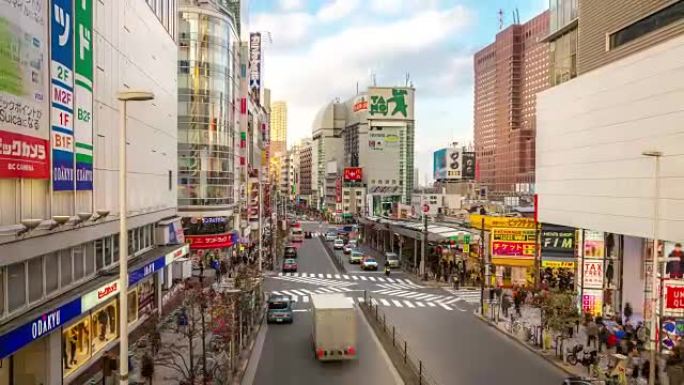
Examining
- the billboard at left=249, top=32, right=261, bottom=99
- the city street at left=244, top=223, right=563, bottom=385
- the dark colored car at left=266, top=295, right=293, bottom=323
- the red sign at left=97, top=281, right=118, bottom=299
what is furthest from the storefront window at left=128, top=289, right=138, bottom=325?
the billboard at left=249, top=32, right=261, bottom=99

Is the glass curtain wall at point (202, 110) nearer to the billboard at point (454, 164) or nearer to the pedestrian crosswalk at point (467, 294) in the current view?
the pedestrian crosswalk at point (467, 294)

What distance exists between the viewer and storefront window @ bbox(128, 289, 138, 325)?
28031 millimetres

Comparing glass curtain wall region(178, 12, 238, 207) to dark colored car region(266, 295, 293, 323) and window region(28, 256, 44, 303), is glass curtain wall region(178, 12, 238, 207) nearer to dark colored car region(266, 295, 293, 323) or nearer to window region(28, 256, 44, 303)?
dark colored car region(266, 295, 293, 323)

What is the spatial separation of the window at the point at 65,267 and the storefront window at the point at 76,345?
5.67 feet

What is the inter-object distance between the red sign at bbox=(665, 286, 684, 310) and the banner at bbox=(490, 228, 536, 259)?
17.8 m

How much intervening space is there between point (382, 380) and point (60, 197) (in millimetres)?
12972

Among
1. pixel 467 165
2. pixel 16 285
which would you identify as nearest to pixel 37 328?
pixel 16 285

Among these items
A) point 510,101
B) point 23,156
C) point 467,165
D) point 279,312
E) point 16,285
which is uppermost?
point 510,101

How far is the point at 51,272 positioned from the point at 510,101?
169868 mm

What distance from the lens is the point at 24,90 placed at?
15062 mm

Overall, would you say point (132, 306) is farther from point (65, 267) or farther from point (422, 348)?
point (422, 348)

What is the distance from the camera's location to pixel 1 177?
45.8 ft

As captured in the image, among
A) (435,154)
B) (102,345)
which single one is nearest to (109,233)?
(102,345)

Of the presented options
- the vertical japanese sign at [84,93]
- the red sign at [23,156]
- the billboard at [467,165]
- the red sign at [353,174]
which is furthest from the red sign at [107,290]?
the red sign at [353,174]
